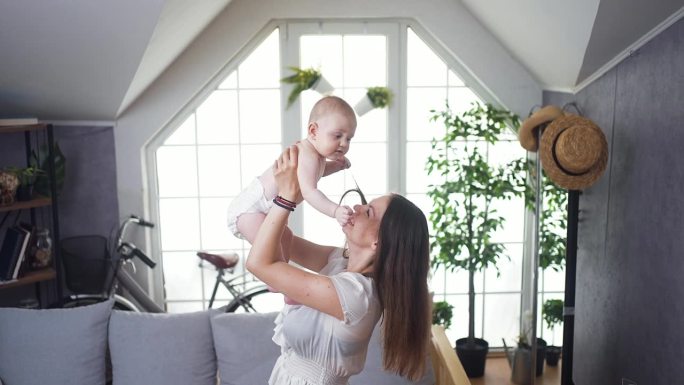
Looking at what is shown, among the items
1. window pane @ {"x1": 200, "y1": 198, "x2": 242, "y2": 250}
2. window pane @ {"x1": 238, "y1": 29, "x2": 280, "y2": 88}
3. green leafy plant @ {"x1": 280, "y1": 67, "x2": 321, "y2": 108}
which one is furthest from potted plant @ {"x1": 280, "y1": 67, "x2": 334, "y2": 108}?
window pane @ {"x1": 200, "y1": 198, "x2": 242, "y2": 250}

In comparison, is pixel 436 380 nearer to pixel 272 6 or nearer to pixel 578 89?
pixel 578 89

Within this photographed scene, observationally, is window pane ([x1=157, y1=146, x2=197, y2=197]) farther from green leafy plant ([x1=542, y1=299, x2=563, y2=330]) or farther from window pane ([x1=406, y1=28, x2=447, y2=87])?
green leafy plant ([x1=542, y1=299, x2=563, y2=330])

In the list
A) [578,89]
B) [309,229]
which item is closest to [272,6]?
[309,229]

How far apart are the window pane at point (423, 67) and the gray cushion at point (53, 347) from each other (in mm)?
2466

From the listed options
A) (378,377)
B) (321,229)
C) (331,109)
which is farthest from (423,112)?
(331,109)

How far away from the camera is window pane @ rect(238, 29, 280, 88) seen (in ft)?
13.7

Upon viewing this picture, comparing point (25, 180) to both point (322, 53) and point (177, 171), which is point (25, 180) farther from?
point (322, 53)

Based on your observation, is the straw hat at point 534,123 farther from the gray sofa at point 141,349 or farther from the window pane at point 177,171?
the window pane at point 177,171

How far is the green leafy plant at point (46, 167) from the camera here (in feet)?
12.0

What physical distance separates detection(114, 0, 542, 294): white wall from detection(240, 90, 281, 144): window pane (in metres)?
0.30

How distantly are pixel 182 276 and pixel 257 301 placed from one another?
545mm

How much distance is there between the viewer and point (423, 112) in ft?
14.0

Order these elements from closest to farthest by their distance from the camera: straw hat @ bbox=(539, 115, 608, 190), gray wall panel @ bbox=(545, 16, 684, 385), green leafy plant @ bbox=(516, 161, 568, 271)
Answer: gray wall panel @ bbox=(545, 16, 684, 385) < straw hat @ bbox=(539, 115, 608, 190) < green leafy plant @ bbox=(516, 161, 568, 271)

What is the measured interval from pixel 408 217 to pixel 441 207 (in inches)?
94.6
